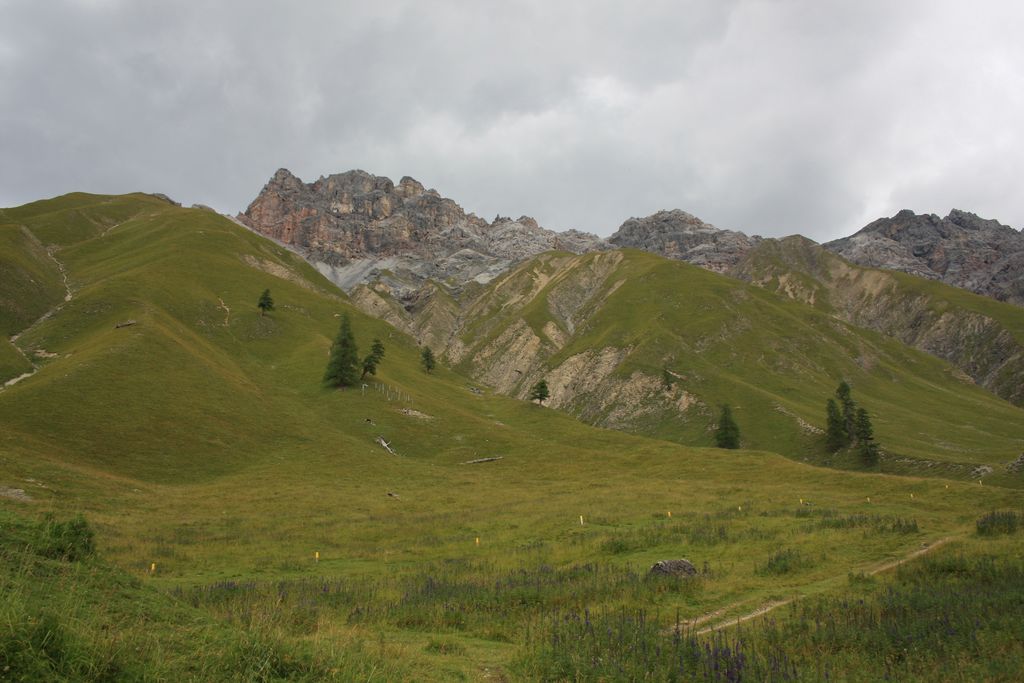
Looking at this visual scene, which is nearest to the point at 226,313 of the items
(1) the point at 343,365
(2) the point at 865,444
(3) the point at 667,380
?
(1) the point at 343,365

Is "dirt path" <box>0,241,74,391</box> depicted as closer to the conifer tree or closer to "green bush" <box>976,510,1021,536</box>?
"green bush" <box>976,510,1021,536</box>

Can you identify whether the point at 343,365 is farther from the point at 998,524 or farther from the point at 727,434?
the point at 998,524

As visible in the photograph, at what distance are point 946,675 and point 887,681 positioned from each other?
138 cm

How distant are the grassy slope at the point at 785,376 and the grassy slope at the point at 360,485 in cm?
4294

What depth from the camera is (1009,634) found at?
38.4 ft

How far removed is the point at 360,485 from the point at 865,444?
8607cm

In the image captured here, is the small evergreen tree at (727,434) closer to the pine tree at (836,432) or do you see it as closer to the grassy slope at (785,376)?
the grassy slope at (785,376)

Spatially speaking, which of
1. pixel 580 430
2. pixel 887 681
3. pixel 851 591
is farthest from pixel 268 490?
pixel 580 430

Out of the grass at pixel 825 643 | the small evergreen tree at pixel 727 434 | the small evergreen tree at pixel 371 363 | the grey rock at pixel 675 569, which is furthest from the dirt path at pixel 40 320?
the small evergreen tree at pixel 727 434

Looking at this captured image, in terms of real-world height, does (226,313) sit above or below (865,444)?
above

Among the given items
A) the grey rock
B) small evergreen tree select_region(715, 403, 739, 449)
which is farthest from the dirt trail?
the grey rock

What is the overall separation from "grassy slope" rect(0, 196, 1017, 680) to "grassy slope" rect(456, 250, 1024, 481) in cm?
4294

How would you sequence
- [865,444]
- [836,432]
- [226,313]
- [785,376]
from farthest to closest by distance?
1. [785,376]
2. [226,313]
3. [836,432]
4. [865,444]

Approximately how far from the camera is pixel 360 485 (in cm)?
5512
